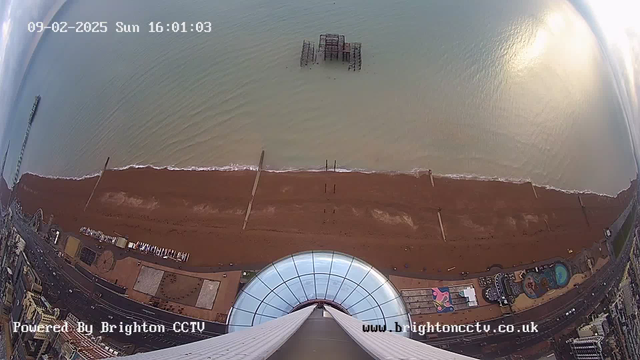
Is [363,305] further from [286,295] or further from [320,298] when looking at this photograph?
[286,295]

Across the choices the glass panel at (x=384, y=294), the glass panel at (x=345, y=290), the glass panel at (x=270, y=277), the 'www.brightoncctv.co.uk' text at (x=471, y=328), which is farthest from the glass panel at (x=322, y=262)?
the 'www.brightoncctv.co.uk' text at (x=471, y=328)

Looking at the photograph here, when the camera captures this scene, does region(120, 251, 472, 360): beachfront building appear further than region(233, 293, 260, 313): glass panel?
No

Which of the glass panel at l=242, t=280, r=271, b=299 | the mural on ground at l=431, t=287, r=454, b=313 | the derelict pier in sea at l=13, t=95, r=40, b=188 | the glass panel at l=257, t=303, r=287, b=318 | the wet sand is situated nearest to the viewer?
the glass panel at l=257, t=303, r=287, b=318

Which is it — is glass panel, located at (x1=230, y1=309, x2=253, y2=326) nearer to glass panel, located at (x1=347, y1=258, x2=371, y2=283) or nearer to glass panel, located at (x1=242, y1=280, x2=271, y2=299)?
glass panel, located at (x1=242, y1=280, x2=271, y2=299)

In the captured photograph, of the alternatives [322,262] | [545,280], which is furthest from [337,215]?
[545,280]

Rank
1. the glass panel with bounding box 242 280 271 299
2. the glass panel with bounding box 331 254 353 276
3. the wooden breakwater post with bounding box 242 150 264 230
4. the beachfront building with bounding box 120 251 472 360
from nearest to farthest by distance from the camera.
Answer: the beachfront building with bounding box 120 251 472 360
the glass panel with bounding box 242 280 271 299
the glass panel with bounding box 331 254 353 276
the wooden breakwater post with bounding box 242 150 264 230

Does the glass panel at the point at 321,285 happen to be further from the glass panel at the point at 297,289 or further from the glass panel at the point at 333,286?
the glass panel at the point at 297,289

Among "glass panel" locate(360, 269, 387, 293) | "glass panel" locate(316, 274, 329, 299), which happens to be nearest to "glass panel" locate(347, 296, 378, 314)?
"glass panel" locate(360, 269, 387, 293)

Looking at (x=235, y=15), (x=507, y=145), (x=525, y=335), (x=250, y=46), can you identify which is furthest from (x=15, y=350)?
(x=507, y=145)
